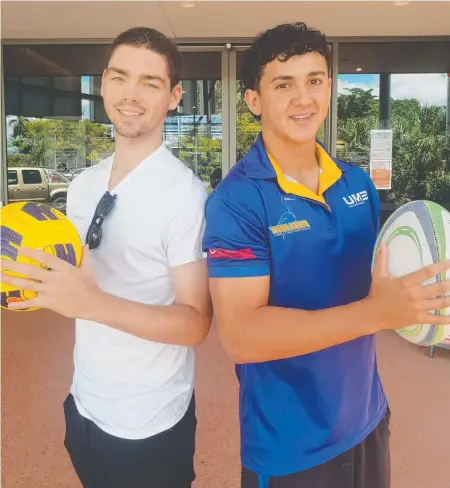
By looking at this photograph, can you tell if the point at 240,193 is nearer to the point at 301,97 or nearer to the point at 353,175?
the point at 301,97

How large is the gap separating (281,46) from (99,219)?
0.64m

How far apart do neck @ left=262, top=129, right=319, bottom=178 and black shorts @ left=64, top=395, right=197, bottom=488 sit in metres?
0.75

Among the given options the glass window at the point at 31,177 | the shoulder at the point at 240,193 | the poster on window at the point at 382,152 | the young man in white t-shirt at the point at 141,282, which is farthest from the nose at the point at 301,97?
the glass window at the point at 31,177

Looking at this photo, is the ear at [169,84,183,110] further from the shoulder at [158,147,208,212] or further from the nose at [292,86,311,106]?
the nose at [292,86,311,106]

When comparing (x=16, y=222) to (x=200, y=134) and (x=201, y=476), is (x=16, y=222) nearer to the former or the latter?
(x=201, y=476)

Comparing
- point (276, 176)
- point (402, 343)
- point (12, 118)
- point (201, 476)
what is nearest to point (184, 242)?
point (276, 176)

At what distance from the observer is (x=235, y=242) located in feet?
4.16

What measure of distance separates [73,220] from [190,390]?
0.61 metres

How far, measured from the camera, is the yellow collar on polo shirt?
4.45ft

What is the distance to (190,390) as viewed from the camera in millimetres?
1606

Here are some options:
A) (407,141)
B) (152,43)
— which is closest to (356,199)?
(152,43)

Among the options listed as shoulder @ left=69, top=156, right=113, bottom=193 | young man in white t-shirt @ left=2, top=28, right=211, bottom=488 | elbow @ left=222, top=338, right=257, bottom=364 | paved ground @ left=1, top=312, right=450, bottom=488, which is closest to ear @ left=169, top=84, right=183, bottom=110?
young man in white t-shirt @ left=2, top=28, right=211, bottom=488

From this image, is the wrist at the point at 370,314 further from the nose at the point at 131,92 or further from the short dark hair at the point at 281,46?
the nose at the point at 131,92

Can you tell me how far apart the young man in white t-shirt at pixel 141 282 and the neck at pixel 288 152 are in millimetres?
214
